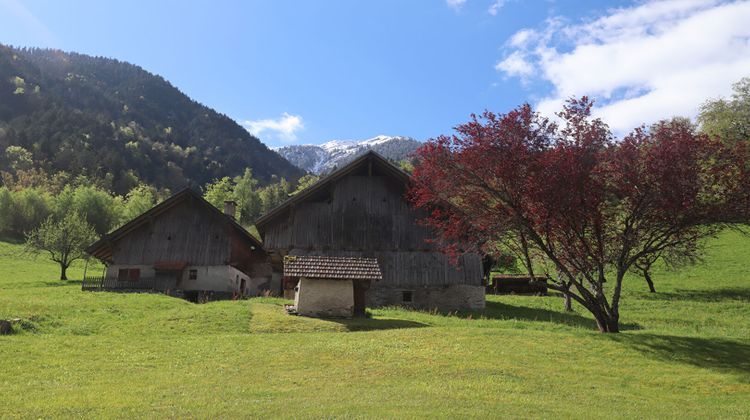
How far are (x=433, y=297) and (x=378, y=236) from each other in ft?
16.0

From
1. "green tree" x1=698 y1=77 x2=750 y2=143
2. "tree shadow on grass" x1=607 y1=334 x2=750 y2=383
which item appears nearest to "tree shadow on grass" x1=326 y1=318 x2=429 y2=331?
"tree shadow on grass" x1=607 y1=334 x2=750 y2=383

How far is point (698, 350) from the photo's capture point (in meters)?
17.0

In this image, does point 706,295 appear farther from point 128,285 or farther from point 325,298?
point 128,285

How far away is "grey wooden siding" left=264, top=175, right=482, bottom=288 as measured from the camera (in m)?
A: 31.9

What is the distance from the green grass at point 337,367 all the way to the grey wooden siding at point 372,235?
8166mm

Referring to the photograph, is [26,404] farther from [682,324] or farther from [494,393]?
[682,324]

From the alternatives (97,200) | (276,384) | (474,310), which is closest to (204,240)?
(474,310)

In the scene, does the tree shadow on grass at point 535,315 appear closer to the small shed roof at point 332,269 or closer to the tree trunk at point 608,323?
the tree trunk at point 608,323

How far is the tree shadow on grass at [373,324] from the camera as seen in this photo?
20369 mm

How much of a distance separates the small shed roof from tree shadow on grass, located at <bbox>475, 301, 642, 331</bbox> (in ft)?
27.6

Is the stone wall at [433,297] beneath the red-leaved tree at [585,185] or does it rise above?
beneath

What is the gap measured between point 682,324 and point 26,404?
27873mm

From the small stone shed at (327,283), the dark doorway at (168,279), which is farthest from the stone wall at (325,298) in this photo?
the dark doorway at (168,279)

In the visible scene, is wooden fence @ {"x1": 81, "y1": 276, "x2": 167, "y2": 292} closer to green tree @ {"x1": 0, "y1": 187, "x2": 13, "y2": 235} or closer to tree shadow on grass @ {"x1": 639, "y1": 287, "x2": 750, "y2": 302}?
tree shadow on grass @ {"x1": 639, "y1": 287, "x2": 750, "y2": 302}
